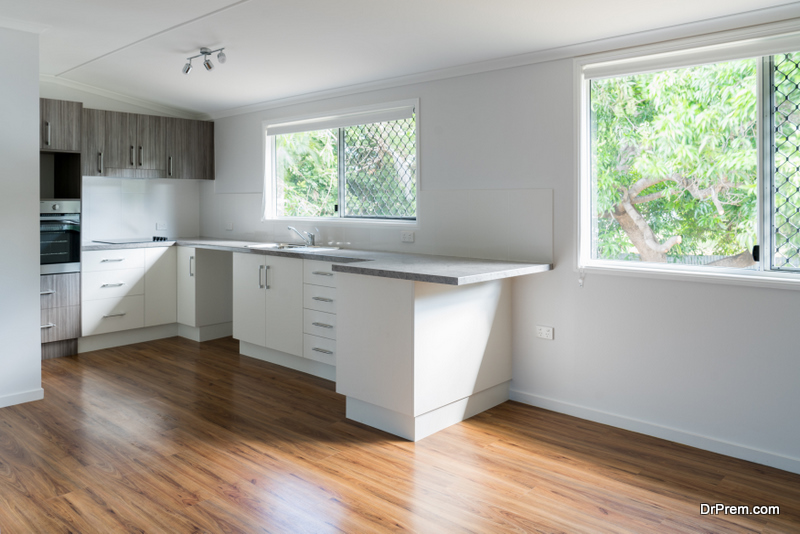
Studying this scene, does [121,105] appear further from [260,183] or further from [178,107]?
[260,183]

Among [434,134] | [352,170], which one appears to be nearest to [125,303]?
[352,170]

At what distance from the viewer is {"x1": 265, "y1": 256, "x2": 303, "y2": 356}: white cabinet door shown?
444cm

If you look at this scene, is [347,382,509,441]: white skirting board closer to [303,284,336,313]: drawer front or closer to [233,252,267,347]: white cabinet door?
[303,284,336,313]: drawer front

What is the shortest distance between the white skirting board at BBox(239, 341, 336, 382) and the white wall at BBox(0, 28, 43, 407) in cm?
159

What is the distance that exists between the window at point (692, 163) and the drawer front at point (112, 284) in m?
3.83

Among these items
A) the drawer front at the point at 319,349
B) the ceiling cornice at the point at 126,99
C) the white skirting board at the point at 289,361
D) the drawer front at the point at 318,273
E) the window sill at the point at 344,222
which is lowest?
the white skirting board at the point at 289,361

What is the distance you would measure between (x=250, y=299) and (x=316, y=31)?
87.7 inches

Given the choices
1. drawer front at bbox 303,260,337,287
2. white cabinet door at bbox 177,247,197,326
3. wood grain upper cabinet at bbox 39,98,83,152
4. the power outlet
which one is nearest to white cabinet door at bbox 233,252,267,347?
drawer front at bbox 303,260,337,287

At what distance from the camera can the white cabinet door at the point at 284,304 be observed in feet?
14.6

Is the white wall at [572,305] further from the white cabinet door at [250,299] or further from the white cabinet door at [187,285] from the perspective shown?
the white cabinet door at [187,285]

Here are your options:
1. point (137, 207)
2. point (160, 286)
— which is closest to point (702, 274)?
point (160, 286)

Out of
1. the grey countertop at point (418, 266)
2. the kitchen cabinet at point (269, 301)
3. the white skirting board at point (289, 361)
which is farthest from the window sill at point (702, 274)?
the kitchen cabinet at point (269, 301)

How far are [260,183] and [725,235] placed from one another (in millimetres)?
4021

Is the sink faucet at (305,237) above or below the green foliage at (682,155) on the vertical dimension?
below
